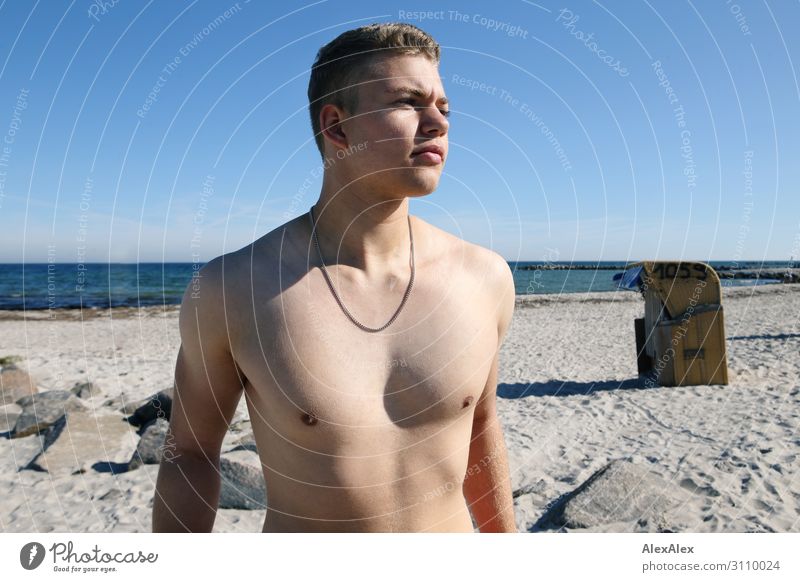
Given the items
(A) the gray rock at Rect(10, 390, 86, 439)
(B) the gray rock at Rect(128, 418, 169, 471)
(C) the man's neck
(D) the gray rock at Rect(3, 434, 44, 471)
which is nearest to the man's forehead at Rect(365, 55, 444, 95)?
(C) the man's neck

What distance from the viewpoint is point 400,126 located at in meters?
1.40

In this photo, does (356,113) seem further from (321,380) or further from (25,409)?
(25,409)

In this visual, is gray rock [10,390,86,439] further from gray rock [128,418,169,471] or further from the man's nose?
the man's nose

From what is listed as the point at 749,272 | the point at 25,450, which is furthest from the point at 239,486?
the point at 749,272

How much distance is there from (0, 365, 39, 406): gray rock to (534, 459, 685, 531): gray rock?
6884 millimetres

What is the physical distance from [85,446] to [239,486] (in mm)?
2133

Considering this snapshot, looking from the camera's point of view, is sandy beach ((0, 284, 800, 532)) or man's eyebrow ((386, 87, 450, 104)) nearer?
man's eyebrow ((386, 87, 450, 104))

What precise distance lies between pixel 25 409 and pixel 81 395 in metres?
1.22

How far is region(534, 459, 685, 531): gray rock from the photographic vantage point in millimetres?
3930

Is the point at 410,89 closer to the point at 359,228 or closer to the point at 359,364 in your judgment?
the point at 359,228
